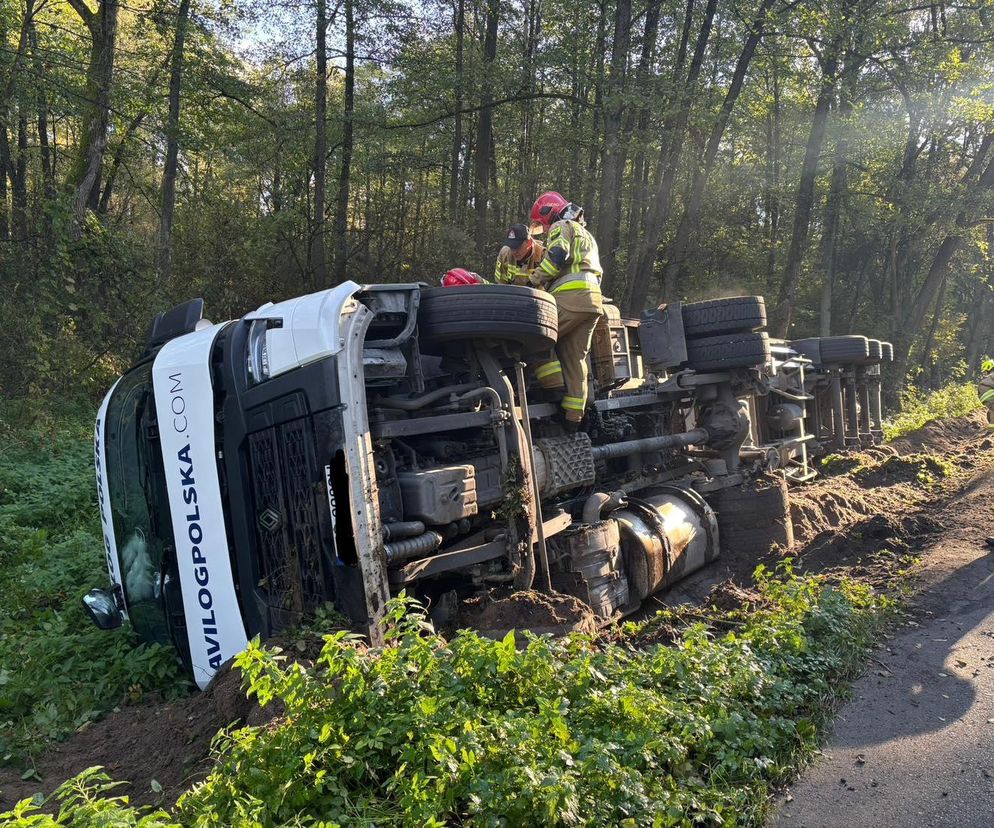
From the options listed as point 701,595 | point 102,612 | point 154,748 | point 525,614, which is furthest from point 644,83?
point 154,748

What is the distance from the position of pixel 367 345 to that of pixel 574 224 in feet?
6.83

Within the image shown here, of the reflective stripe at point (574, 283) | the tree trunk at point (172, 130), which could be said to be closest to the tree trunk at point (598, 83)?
the tree trunk at point (172, 130)

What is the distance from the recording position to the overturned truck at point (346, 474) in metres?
3.67

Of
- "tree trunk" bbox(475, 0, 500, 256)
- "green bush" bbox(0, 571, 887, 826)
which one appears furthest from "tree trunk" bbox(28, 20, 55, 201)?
"green bush" bbox(0, 571, 887, 826)

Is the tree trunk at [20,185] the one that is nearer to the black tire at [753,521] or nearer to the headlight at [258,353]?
the headlight at [258,353]

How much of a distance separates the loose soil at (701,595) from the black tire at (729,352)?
160 cm

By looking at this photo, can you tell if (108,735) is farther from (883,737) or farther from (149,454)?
(883,737)

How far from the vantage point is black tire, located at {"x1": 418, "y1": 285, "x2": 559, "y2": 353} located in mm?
4184

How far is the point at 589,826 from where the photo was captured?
2326mm

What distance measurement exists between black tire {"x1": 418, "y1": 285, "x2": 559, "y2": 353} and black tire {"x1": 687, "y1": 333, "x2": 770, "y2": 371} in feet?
9.95

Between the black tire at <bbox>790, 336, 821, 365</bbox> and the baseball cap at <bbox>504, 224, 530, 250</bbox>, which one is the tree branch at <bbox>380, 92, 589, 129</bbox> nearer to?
the black tire at <bbox>790, 336, 821, 365</bbox>

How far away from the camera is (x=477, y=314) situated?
4195mm

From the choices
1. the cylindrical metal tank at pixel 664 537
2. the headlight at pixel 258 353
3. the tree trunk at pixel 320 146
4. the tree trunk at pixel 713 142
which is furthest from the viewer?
the tree trunk at pixel 713 142

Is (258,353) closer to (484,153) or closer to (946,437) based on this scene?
(484,153)
